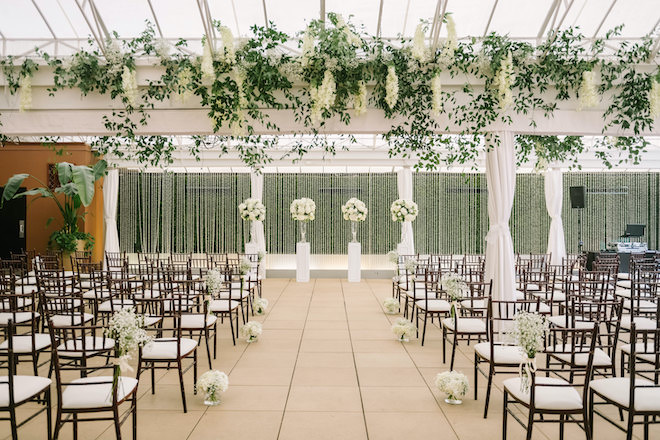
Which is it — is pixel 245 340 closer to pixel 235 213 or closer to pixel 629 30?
pixel 629 30

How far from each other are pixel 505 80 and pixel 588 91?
1007 millimetres

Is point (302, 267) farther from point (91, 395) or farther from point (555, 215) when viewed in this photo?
point (91, 395)

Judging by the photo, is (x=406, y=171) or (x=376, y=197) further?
(x=376, y=197)

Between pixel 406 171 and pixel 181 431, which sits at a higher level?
pixel 406 171

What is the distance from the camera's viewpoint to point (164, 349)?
13.5ft

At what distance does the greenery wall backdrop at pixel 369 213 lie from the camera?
1442 cm

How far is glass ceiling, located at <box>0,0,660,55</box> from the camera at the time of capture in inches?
247

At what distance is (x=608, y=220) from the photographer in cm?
1486

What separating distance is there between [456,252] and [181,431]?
12.0 metres

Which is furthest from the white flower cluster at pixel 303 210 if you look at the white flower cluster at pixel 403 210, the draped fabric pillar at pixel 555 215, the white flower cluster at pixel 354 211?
the draped fabric pillar at pixel 555 215

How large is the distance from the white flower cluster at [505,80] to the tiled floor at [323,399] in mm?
2973

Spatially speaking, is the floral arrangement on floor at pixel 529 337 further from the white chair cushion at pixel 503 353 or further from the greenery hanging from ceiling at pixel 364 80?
the greenery hanging from ceiling at pixel 364 80

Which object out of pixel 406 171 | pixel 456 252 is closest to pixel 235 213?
pixel 406 171

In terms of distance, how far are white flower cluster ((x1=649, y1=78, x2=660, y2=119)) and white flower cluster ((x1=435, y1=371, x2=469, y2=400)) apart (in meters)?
4.19
